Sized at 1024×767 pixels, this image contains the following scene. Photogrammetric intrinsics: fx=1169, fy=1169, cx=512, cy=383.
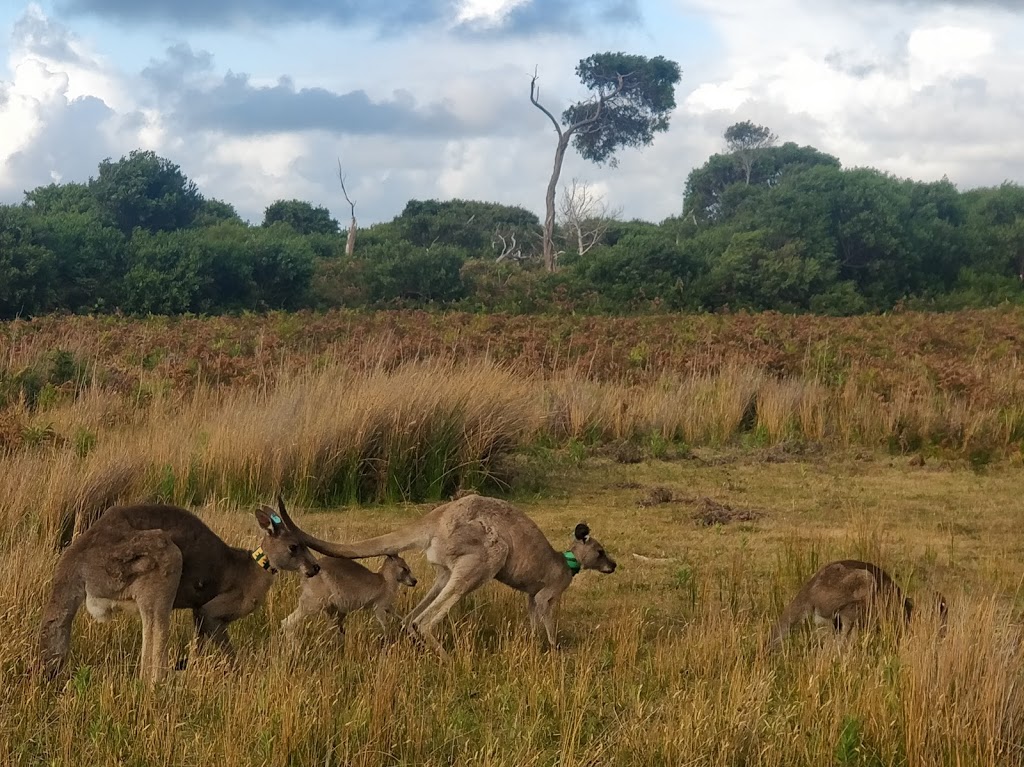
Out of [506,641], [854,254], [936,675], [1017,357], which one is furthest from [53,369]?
[854,254]

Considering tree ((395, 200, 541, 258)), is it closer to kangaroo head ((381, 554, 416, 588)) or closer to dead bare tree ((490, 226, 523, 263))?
dead bare tree ((490, 226, 523, 263))

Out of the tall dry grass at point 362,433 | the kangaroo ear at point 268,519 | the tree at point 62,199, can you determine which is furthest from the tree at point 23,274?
the kangaroo ear at point 268,519

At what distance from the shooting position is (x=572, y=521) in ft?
33.7

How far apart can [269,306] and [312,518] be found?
30124 mm

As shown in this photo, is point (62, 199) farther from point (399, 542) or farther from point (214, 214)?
point (399, 542)

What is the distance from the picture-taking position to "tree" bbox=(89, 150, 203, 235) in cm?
4956

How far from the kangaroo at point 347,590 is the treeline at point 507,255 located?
98.9 ft

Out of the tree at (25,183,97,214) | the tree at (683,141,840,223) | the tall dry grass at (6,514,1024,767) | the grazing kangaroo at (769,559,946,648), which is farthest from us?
the tree at (683,141,840,223)

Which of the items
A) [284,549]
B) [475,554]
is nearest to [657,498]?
[475,554]

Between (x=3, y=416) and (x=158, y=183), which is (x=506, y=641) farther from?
(x=158, y=183)

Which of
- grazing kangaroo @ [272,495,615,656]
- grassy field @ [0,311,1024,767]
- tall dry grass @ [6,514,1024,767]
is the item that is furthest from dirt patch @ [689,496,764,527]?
tall dry grass @ [6,514,1024,767]

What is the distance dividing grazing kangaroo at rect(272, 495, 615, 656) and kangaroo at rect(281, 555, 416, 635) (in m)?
0.10

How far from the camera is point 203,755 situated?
4605mm

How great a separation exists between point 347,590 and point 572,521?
4.05 m
